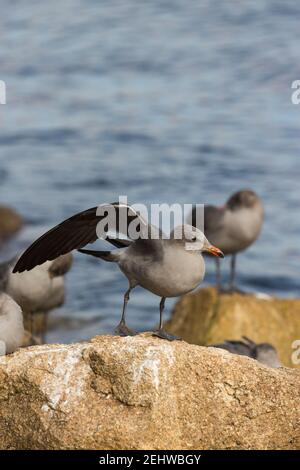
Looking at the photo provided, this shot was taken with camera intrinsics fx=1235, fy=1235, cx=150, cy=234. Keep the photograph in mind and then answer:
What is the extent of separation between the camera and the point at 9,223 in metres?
19.8

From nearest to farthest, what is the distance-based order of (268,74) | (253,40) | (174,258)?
(174,258)
(268,74)
(253,40)

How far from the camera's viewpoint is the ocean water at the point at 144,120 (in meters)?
18.3

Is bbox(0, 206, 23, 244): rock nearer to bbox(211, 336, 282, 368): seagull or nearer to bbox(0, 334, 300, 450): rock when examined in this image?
bbox(211, 336, 282, 368): seagull

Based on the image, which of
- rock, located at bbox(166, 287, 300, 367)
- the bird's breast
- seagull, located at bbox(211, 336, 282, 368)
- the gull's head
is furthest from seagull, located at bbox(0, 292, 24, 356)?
rock, located at bbox(166, 287, 300, 367)

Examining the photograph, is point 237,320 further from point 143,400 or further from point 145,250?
point 143,400

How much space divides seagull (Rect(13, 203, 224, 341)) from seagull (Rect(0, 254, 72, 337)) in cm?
299

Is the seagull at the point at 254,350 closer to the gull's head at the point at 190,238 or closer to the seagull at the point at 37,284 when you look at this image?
the gull's head at the point at 190,238

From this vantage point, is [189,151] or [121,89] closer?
[189,151]

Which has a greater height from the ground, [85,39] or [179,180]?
[85,39]

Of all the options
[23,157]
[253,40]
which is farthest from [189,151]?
[253,40]

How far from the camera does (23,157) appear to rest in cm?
2348

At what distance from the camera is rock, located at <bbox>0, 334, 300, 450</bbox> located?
23.3 ft
